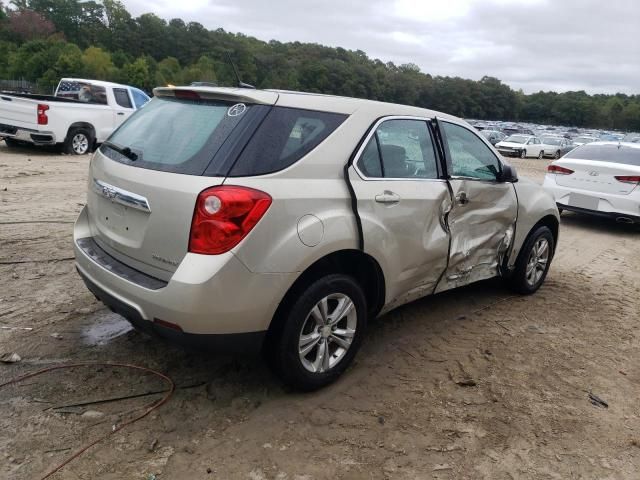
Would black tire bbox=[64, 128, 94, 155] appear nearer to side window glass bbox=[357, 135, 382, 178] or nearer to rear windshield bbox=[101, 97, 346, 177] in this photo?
rear windshield bbox=[101, 97, 346, 177]

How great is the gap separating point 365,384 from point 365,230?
1.00 meters

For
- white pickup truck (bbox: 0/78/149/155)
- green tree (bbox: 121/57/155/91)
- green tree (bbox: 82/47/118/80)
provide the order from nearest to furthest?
1. white pickup truck (bbox: 0/78/149/155)
2. green tree (bbox: 82/47/118/80)
3. green tree (bbox: 121/57/155/91)

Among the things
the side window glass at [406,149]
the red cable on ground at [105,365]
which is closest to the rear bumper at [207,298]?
the red cable on ground at [105,365]

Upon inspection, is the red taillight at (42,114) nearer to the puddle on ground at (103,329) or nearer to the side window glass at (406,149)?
the puddle on ground at (103,329)

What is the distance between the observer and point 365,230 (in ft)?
10.7

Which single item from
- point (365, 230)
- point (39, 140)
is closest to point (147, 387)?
point (365, 230)

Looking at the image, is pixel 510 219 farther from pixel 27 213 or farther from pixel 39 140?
pixel 39 140

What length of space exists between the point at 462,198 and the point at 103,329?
109 inches

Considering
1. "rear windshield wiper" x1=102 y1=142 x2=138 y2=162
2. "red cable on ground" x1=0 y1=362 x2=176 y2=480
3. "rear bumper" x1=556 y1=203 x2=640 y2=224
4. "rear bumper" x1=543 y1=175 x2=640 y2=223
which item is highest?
"rear windshield wiper" x1=102 y1=142 x2=138 y2=162

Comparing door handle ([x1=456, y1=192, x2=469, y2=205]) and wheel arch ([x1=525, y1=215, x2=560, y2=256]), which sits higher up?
door handle ([x1=456, y1=192, x2=469, y2=205])

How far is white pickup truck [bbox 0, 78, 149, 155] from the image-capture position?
1201 centimetres

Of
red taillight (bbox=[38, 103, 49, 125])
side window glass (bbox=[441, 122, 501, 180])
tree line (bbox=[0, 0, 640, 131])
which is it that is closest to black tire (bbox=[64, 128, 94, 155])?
red taillight (bbox=[38, 103, 49, 125])

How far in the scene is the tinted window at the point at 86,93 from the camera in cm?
1362

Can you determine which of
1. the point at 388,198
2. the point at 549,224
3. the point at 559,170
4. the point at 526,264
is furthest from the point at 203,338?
the point at 559,170
